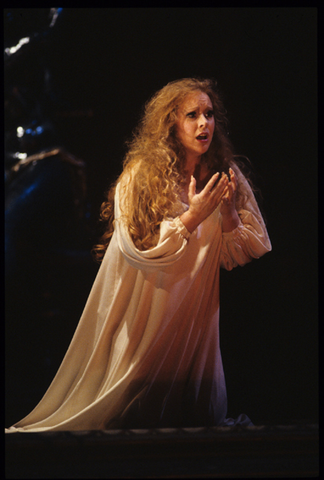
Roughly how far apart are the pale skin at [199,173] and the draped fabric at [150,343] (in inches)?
2.1

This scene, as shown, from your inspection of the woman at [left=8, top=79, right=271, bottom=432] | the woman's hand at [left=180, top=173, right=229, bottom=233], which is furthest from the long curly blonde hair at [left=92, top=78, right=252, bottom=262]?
the woman's hand at [left=180, top=173, right=229, bottom=233]

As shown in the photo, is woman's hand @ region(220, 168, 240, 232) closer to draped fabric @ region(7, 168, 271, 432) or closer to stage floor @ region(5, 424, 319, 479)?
draped fabric @ region(7, 168, 271, 432)

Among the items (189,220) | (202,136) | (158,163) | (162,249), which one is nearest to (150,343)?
(162,249)

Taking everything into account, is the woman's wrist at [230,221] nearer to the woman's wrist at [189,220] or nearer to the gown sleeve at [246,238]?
the gown sleeve at [246,238]

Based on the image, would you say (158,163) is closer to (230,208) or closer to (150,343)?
(230,208)

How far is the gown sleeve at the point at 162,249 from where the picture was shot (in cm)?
182

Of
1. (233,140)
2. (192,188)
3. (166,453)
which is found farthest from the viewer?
(233,140)

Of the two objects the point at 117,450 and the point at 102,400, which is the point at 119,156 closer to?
the point at 102,400

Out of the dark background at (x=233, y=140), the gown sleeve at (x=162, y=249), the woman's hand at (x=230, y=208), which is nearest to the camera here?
the gown sleeve at (x=162, y=249)

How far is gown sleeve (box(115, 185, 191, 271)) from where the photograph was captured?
1.82 metres

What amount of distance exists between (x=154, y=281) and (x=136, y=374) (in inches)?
14.8

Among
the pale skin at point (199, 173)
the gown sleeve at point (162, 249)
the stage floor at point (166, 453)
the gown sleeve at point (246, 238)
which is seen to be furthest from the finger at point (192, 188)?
the stage floor at point (166, 453)

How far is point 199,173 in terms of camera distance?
2.09 metres

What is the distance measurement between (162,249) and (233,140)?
70cm
